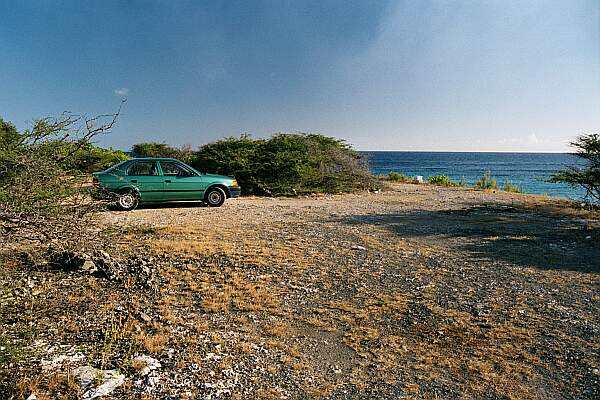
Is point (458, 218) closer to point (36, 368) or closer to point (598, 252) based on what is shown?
point (598, 252)

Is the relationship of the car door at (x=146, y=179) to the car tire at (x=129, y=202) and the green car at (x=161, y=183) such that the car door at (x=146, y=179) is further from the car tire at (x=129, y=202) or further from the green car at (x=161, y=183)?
the car tire at (x=129, y=202)

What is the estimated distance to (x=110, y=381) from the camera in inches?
143

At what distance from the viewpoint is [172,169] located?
1351 cm

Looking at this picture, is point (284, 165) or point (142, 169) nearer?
point (142, 169)

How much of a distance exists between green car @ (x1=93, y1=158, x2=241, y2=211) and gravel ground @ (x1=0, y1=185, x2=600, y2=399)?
149 inches

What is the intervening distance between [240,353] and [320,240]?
16.5 feet

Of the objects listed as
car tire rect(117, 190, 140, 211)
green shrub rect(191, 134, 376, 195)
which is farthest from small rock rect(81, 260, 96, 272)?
green shrub rect(191, 134, 376, 195)

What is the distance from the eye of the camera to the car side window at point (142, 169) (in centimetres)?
1282

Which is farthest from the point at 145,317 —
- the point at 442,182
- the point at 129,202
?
the point at 442,182

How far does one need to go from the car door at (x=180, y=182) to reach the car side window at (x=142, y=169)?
0.24 meters

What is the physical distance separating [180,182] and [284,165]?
6.12 metres

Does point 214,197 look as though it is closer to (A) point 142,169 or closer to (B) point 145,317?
(A) point 142,169

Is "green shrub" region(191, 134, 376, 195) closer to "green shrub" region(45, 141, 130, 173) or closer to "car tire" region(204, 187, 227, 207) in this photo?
"car tire" region(204, 187, 227, 207)

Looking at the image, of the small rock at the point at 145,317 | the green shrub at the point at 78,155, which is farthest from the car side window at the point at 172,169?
the small rock at the point at 145,317
